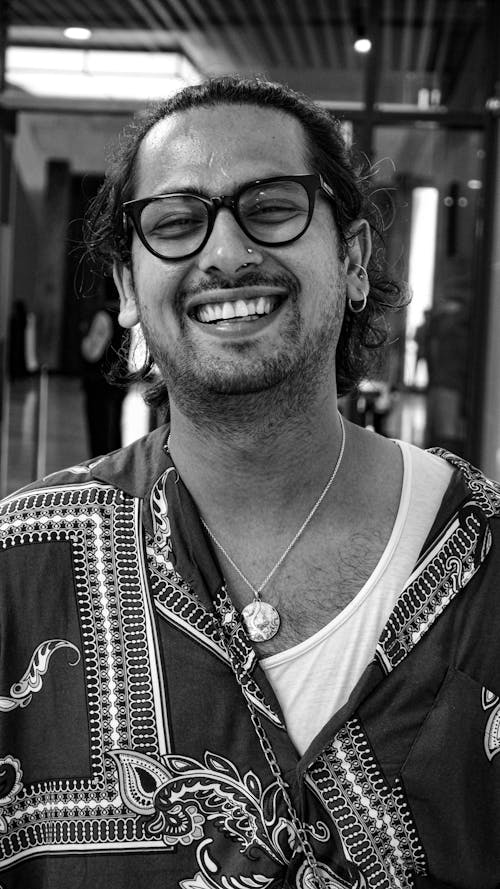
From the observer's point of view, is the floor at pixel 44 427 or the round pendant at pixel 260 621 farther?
the floor at pixel 44 427

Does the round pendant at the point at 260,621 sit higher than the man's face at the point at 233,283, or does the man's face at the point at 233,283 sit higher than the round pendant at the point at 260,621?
the man's face at the point at 233,283

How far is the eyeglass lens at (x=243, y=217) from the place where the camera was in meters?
1.68

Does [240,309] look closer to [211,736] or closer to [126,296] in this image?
[126,296]

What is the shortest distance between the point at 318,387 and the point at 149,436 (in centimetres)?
35

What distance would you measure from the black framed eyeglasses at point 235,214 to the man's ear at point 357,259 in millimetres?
226

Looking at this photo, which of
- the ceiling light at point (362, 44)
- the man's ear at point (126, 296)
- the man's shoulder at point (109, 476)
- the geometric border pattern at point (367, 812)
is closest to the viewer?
the geometric border pattern at point (367, 812)

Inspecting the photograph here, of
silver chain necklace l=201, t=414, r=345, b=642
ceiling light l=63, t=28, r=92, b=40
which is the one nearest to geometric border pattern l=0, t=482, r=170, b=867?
silver chain necklace l=201, t=414, r=345, b=642

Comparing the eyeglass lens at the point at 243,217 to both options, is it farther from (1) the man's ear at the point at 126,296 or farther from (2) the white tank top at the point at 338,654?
(2) the white tank top at the point at 338,654

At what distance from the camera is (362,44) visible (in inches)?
276

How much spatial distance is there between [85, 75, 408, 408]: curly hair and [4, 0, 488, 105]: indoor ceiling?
483 centimetres

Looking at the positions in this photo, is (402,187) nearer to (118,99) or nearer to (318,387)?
(118,99)

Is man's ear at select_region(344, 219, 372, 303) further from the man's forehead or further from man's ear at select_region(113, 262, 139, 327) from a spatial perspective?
man's ear at select_region(113, 262, 139, 327)

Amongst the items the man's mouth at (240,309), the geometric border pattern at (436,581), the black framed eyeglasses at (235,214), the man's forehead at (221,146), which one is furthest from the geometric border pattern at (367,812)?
the man's forehead at (221,146)

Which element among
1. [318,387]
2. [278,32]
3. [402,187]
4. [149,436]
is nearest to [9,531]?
[149,436]
